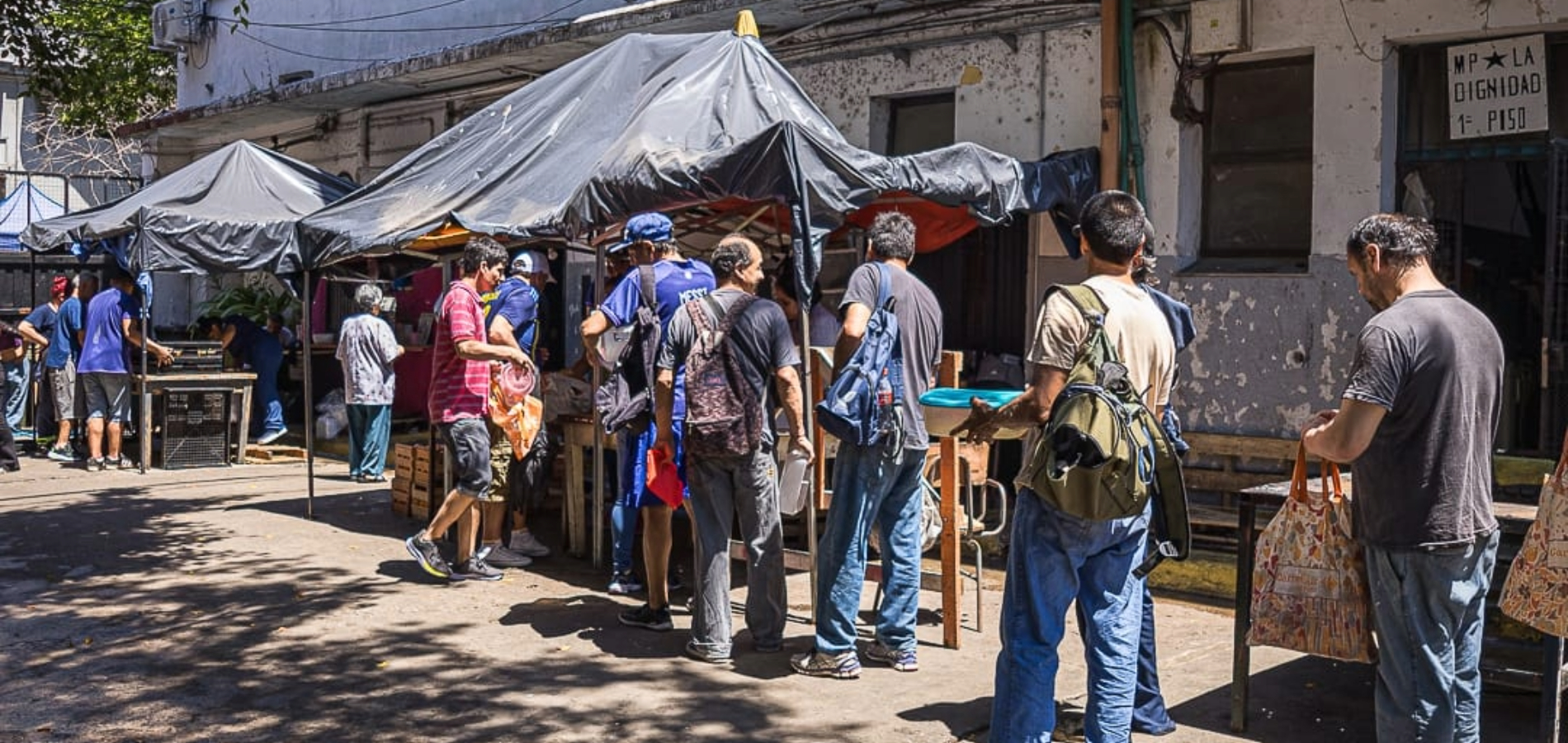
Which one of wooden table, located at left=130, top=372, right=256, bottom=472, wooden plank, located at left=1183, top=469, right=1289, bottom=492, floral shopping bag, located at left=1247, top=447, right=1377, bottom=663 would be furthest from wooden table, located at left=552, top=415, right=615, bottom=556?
wooden table, located at left=130, top=372, right=256, bottom=472

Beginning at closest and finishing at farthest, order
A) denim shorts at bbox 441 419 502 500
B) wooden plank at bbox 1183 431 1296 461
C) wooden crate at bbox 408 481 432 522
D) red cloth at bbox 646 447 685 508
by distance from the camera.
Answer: red cloth at bbox 646 447 685 508, denim shorts at bbox 441 419 502 500, wooden plank at bbox 1183 431 1296 461, wooden crate at bbox 408 481 432 522

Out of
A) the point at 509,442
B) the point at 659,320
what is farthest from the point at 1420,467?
the point at 509,442

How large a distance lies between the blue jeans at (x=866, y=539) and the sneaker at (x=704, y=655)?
0.49m

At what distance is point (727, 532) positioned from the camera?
21.3ft

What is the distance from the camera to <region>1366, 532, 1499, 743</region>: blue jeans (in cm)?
438

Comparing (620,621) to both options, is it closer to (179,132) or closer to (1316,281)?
(1316,281)

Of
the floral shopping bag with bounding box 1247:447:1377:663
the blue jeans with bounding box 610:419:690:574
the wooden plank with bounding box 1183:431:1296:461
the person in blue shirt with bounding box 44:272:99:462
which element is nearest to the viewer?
the floral shopping bag with bounding box 1247:447:1377:663

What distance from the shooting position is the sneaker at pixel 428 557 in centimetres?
837

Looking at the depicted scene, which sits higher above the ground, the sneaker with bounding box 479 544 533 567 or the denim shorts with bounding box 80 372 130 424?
the denim shorts with bounding box 80 372 130 424

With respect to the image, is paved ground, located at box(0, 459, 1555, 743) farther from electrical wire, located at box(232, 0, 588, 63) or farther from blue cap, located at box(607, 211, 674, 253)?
electrical wire, located at box(232, 0, 588, 63)

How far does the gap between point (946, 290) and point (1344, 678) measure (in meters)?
5.39

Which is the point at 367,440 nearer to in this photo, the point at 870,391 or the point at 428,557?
the point at 428,557

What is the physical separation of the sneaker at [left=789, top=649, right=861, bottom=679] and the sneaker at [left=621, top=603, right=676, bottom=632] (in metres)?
1.05

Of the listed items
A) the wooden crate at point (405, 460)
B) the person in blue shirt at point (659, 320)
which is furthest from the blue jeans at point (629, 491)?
the wooden crate at point (405, 460)
